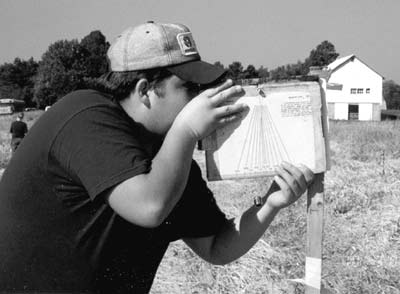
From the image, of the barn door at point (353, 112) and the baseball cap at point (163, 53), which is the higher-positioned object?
the baseball cap at point (163, 53)

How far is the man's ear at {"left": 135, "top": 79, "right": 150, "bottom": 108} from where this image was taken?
1598mm

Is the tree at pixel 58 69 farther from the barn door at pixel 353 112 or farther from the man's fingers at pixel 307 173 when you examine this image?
the man's fingers at pixel 307 173

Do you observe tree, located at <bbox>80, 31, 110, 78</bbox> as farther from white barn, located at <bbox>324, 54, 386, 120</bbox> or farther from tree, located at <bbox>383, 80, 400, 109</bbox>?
tree, located at <bbox>383, 80, 400, 109</bbox>

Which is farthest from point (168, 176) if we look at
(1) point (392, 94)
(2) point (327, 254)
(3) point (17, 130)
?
(1) point (392, 94)

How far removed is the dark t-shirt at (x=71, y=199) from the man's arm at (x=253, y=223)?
394 mm

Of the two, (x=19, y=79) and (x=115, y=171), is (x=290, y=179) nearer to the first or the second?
(x=115, y=171)

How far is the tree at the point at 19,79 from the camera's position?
239ft

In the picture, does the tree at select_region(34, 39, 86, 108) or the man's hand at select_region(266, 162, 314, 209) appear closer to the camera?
the man's hand at select_region(266, 162, 314, 209)

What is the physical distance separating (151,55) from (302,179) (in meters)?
0.64

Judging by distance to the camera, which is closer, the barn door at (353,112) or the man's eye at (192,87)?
the man's eye at (192,87)

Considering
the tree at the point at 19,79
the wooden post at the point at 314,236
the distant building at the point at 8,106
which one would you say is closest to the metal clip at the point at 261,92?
the wooden post at the point at 314,236

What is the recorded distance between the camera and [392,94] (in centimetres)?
8500

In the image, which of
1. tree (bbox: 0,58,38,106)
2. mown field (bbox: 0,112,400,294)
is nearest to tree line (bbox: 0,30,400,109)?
tree (bbox: 0,58,38,106)

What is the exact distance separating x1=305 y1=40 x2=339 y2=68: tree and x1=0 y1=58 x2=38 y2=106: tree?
46131 mm
